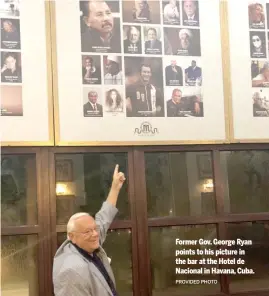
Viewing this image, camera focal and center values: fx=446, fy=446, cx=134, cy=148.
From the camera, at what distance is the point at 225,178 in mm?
2770

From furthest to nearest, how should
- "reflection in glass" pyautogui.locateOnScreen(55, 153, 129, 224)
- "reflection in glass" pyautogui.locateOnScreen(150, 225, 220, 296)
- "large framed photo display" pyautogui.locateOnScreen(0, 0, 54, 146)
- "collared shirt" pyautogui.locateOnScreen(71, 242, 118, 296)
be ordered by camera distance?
"reflection in glass" pyautogui.locateOnScreen(150, 225, 220, 296) < "reflection in glass" pyautogui.locateOnScreen(55, 153, 129, 224) < "large framed photo display" pyautogui.locateOnScreen(0, 0, 54, 146) < "collared shirt" pyautogui.locateOnScreen(71, 242, 118, 296)

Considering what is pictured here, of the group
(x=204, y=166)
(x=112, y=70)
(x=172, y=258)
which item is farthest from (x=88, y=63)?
(x=172, y=258)

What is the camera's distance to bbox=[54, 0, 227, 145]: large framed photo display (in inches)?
99.5

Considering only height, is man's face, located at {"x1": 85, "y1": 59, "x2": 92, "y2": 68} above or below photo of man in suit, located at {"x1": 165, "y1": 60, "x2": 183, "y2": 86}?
above

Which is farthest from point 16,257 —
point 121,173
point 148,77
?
point 148,77

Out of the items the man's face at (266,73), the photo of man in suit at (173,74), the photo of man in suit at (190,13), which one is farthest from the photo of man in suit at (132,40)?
the man's face at (266,73)

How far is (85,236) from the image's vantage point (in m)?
1.98

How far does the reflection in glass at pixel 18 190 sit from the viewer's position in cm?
247

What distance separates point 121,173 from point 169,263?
0.64 meters

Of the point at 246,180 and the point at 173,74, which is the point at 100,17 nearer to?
the point at 173,74

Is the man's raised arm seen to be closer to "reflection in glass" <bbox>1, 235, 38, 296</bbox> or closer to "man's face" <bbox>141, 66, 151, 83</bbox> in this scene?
"reflection in glass" <bbox>1, 235, 38, 296</bbox>

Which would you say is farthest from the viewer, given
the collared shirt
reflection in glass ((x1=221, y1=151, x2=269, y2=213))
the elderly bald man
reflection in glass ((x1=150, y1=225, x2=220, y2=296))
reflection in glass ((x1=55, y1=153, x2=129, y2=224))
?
reflection in glass ((x1=221, y1=151, x2=269, y2=213))

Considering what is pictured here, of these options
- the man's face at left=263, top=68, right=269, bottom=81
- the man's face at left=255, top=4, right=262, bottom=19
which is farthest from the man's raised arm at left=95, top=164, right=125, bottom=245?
the man's face at left=255, top=4, right=262, bottom=19

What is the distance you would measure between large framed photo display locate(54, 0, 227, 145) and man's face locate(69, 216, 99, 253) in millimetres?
639
